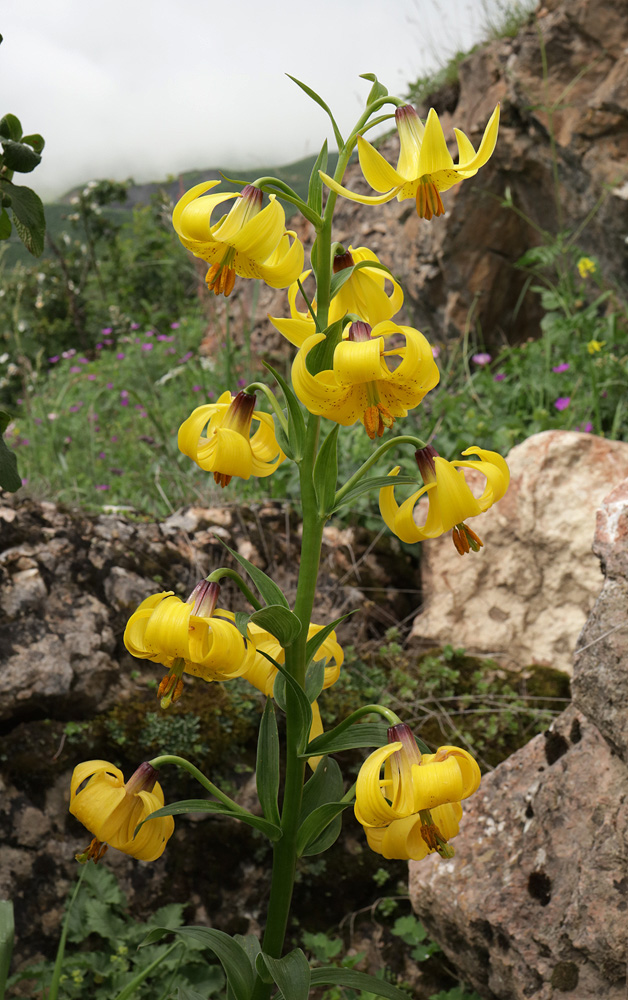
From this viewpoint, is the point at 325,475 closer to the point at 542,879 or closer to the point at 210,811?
the point at 210,811

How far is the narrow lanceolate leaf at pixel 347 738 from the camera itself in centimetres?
138

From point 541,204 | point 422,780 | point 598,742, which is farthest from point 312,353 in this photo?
point 541,204

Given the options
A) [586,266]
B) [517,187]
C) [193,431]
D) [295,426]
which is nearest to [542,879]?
[295,426]

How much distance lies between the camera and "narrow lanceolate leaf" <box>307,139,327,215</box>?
51.7 inches

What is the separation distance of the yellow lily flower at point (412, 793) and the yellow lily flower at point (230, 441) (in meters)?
0.50

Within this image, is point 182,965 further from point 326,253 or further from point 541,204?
point 541,204

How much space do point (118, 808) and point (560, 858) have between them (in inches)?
37.8

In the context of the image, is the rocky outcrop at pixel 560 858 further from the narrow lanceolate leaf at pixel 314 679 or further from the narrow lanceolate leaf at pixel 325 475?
the narrow lanceolate leaf at pixel 325 475

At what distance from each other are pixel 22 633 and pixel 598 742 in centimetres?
147

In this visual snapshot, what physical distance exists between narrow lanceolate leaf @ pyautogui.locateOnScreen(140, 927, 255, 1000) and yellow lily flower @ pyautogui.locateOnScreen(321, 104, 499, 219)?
4.27ft

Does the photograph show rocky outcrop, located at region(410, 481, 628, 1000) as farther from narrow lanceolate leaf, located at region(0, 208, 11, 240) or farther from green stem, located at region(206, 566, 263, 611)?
narrow lanceolate leaf, located at region(0, 208, 11, 240)

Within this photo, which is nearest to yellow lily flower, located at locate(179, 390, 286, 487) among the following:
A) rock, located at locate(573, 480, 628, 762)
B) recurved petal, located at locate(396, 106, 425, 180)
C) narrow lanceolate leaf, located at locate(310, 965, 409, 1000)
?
recurved petal, located at locate(396, 106, 425, 180)

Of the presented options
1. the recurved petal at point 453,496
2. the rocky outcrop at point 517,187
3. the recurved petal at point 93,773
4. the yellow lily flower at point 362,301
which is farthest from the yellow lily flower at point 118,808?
the rocky outcrop at point 517,187

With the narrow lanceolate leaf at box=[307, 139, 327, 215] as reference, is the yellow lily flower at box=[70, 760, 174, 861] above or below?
below
